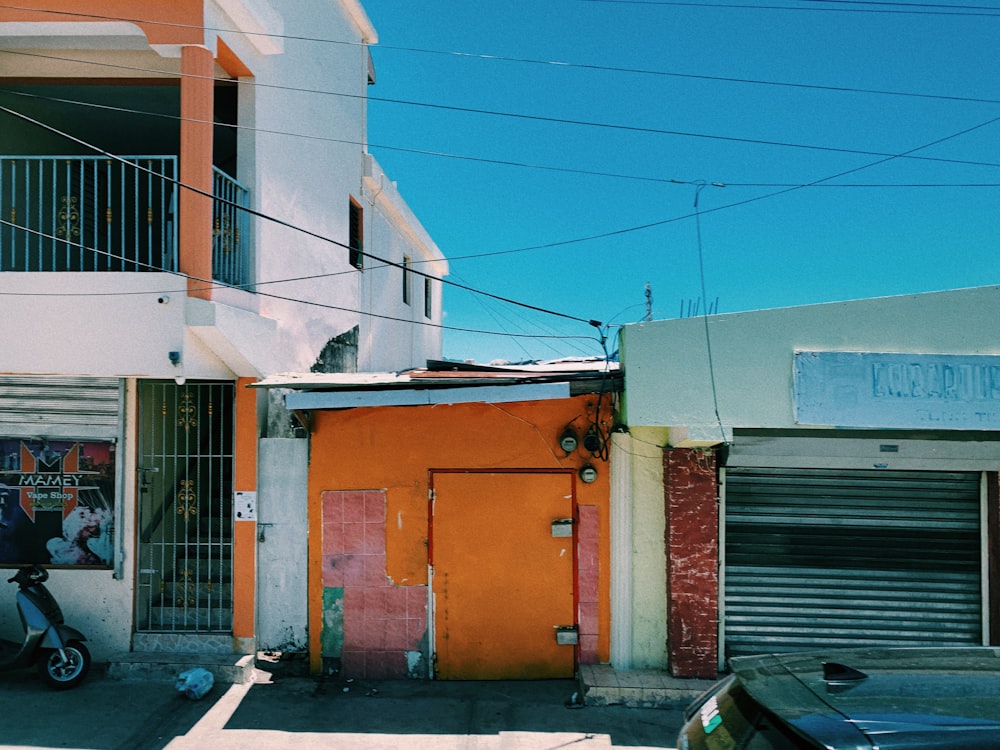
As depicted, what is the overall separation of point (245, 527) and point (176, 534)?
1057 mm

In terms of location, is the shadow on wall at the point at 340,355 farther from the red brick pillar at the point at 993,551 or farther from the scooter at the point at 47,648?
the red brick pillar at the point at 993,551

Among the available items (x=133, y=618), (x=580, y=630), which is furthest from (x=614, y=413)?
(x=133, y=618)

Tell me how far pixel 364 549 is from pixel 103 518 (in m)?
2.65

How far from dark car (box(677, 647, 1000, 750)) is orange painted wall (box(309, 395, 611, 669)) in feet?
10.5

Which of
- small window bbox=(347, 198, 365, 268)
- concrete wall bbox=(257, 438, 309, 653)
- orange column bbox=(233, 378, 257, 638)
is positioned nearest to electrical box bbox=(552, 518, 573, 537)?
concrete wall bbox=(257, 438, 309, 653)

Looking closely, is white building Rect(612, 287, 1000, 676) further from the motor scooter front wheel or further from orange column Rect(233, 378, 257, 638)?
the motor scooter front wheel

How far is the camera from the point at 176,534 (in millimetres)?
7102

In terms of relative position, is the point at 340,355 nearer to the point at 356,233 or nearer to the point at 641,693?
the point at 356,233

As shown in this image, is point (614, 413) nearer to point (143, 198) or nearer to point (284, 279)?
point (284, 279)

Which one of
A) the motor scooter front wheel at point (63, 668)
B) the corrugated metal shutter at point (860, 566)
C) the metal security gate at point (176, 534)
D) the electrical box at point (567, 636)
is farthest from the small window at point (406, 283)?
the corrugated metal shutter at point (860, 566)

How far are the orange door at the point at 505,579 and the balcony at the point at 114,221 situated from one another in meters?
3.42

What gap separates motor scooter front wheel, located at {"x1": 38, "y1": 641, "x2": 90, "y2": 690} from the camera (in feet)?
19.7

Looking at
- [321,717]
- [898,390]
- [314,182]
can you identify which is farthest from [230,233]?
[898,390]

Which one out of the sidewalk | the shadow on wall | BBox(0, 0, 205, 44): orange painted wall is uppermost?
BBox(0, 0, 205, 44): orange painted wall
